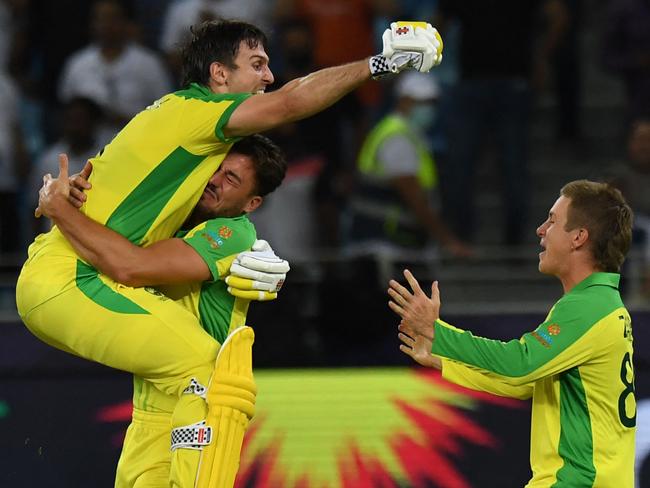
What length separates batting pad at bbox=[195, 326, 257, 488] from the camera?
14.9ft

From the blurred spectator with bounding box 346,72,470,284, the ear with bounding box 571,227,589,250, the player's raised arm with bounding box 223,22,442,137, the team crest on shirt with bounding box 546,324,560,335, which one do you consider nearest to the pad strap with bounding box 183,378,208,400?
the player's raised arm with bounding box 223,22,442,137

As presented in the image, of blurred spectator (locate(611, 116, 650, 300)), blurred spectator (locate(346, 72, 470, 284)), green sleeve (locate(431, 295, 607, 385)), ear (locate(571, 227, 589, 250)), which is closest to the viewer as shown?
green sleeve (locate(431, 295, 607, 385))

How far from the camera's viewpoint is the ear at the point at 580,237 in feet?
14.4

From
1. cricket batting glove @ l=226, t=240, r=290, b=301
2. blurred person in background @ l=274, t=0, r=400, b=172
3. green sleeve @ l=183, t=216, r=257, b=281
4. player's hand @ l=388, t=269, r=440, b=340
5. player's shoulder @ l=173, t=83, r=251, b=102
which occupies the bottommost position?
player's hand @ l=388, t=269, r=440, b=340

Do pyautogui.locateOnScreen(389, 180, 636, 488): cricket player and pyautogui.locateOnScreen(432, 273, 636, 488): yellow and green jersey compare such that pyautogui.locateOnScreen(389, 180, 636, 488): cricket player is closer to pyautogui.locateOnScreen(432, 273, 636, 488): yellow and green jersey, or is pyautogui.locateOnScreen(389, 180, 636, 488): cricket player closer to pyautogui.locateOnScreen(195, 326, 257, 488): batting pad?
pyautogui.locateOnScreen(432, 273, 636, 488): yellow and green jersey

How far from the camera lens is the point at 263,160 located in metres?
4.91

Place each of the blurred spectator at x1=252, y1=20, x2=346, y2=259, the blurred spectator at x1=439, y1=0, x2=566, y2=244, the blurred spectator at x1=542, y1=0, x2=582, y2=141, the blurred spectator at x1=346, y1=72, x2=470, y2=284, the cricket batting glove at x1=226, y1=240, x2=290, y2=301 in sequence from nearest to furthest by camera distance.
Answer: the cricket batting glove at x1=226, y1=240, x2=290, y2=301, the blurred spectator at x1=252, y1=20, x2=346, y2=259, the blurred spectator at x1=346, y1=72, x2=470, y2=284, the blurred spectator at x1=439, y1=0, x2=566, y2=244, the blurred spectator at x1=542, y1=0, x2=582, y2=141

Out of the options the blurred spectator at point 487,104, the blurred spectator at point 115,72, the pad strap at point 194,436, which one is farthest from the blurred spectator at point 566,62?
the pad strap at point 194,436

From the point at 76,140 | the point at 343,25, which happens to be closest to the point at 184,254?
the point at 76,140

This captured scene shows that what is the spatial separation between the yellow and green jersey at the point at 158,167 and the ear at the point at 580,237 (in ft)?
3.91

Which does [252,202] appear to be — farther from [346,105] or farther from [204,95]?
[346,105]

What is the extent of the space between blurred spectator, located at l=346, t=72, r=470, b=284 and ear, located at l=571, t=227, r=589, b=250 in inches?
130

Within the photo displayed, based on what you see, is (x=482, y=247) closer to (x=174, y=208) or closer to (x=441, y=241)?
(x=441, y=241)

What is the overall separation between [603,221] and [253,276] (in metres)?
1.18
